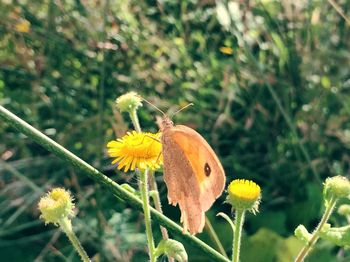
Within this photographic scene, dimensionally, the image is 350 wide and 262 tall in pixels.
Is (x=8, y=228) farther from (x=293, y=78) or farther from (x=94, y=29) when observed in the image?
(x=293, y=78)

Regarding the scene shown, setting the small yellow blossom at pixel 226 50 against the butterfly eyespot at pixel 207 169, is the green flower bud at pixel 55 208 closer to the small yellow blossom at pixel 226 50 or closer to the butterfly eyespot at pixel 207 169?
the butterfly eyespot at pixel 207 169

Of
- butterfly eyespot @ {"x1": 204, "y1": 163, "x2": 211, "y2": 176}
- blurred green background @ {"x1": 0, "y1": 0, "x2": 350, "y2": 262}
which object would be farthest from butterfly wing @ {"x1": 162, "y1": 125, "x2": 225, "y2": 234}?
blurred green background @ {"x1": 0, "y1": 0, "x2": 350, "y2": 262}

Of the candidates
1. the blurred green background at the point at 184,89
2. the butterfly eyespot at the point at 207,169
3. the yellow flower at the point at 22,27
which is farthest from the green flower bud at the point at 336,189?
the yellow flower at the point at 22,27

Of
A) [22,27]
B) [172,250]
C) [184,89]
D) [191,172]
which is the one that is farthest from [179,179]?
[22,27]

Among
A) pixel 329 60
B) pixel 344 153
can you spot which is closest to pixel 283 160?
pixel 344 153

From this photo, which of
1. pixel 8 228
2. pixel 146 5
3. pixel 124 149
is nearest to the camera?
pixel 124 149

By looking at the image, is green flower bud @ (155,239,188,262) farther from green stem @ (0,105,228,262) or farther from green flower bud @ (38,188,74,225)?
green flower bud @ (38,188,74,225)
